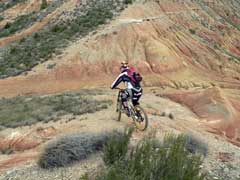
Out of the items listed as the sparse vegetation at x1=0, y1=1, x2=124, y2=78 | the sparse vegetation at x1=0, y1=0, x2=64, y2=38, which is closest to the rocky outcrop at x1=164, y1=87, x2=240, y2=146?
the sparse vegetation at x1=0, y1=1, x2=124, y2=78

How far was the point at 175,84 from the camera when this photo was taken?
2508 centimetres

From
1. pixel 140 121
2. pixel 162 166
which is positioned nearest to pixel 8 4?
pixel 140 121

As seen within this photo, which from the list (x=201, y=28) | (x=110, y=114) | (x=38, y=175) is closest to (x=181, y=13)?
(x=201, y=28)

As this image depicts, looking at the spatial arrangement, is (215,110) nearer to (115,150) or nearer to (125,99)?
(125,99)

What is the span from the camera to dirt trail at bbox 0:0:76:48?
1288 inches

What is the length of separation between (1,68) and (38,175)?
20029 mm

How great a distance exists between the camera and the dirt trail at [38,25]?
3272 centimetres

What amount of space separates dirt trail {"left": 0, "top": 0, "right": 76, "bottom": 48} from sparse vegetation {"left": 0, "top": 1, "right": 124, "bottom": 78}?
4.46 ft

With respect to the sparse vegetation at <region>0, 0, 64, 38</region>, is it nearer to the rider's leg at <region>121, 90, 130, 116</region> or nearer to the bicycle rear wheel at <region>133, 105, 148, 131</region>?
the rider's leg at <region>121, 90, 130, 116</region>

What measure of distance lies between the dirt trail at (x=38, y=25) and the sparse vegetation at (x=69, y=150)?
24116 mm

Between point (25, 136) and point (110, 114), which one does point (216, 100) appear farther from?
point (25, 136)

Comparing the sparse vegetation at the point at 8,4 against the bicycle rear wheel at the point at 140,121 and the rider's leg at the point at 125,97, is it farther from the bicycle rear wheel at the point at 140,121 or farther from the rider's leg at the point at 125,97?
the bicycle rear wheel at the point at 140,121

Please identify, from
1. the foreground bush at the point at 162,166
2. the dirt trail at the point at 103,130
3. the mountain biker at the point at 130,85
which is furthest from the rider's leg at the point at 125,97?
the foreground bush at the point at 162,166

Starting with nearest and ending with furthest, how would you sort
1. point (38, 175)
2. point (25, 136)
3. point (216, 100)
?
point (38, 175) → point (25, 136) → point (216, 100)
